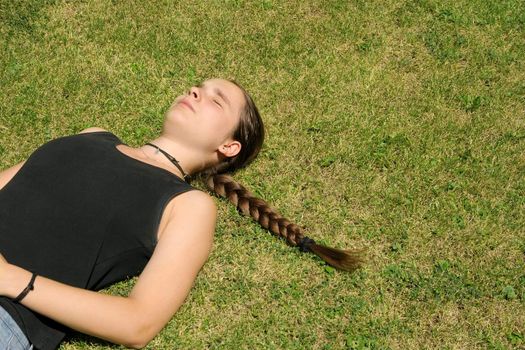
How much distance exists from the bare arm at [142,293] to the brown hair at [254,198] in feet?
3.11

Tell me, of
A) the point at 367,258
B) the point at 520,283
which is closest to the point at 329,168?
the point at 367,258

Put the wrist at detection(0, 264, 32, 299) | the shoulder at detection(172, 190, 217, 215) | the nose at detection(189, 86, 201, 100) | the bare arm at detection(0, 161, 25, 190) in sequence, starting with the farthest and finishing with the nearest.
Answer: the nose at detection(189, 86, 201, 100) → the bare arm at detection(0, 161, 25, 190) → the shoulder at detection(172, 190, 217, 215) → the wrist at detection(0, 264, 32, 299)

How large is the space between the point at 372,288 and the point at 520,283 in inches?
44.4

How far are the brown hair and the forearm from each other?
1.47m

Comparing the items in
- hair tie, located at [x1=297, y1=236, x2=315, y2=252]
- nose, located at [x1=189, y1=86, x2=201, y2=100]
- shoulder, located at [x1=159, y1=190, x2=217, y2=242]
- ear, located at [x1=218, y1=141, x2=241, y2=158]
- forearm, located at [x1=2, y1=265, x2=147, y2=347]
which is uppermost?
nose, located at [x1=189, y1=86, x2=201, y2=100]

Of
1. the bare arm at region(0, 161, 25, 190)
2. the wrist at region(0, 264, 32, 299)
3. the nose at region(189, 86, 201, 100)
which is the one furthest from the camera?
the nose at region(189, 86, 201, 100)

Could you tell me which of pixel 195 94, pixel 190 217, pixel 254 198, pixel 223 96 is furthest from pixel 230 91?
pixel 190 217

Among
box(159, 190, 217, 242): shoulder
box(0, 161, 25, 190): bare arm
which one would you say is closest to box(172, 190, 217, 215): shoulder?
box(159, 190, 217, 242): shoulder

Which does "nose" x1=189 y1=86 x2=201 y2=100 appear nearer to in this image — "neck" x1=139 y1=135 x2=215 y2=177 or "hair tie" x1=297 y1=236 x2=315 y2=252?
"neck" x1=139 y1=135 x2=215 y2=177

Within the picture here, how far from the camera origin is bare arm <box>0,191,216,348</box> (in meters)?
3.38

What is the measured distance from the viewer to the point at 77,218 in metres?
3.67

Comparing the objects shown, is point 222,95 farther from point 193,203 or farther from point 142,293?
point 142,293

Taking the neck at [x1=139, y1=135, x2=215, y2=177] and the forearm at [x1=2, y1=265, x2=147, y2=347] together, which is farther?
the neck at [x1=139, y1=135, x2=215, y2=177]

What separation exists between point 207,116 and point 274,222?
970mm
